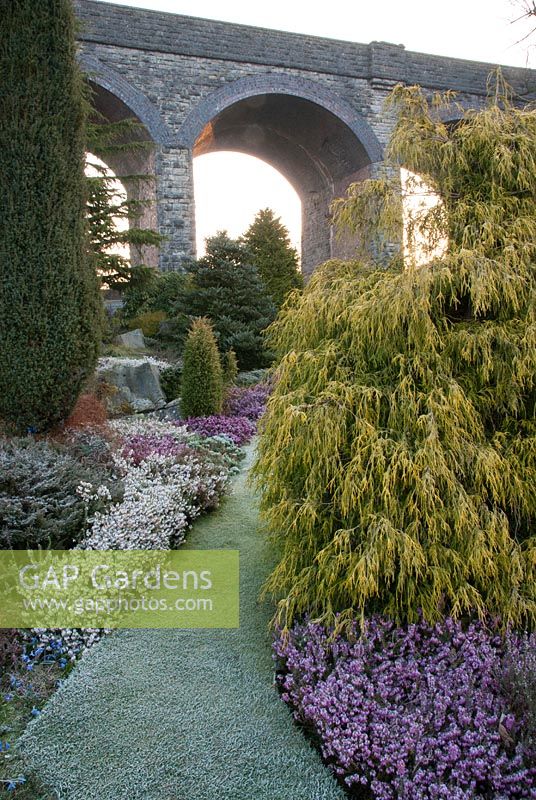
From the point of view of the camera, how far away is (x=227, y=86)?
13.9 meters

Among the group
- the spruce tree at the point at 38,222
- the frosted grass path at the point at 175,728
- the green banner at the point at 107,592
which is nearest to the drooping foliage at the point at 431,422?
the frosted grass path at the point at 175,728

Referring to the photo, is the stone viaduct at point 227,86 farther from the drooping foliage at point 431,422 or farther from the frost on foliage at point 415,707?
the frost on foliage at point 415,707

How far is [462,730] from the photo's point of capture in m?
2.24

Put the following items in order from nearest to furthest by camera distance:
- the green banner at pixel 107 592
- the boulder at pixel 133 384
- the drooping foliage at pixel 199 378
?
the green banner at pixel 107 592 < the drooping foliage at pixel 199 378 < the boulder at pixel 133 384

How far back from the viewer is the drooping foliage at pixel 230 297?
10984mm

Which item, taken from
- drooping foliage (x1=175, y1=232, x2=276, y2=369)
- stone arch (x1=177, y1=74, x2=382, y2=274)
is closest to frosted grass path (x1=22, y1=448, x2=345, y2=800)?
drooping foliage (x1=175, y1=232, x2=276, y2=369)

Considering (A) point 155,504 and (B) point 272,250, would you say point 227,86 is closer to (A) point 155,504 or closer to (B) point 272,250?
(B) point 272,250

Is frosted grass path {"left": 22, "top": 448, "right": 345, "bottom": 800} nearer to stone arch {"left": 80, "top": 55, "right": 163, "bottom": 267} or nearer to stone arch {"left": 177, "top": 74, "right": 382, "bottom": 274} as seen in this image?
stone arch {"left": 80, "top": 55, "right": 163, "bottom": 267}

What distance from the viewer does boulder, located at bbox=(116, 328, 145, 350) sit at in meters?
10.9

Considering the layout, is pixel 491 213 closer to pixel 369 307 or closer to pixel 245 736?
pixel 369 307

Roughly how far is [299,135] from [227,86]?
340 cm

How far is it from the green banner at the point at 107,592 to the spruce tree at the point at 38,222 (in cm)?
234

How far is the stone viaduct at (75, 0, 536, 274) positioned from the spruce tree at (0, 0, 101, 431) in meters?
7.45

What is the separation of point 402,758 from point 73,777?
128 centimetres
